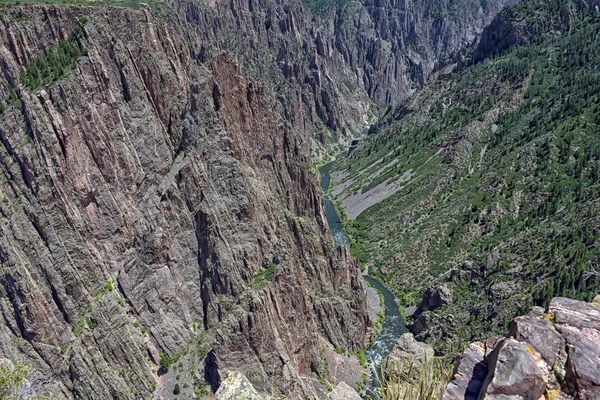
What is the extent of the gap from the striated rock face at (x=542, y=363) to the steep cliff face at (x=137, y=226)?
44.5m

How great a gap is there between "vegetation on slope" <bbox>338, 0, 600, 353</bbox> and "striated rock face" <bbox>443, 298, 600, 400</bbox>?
243 ft

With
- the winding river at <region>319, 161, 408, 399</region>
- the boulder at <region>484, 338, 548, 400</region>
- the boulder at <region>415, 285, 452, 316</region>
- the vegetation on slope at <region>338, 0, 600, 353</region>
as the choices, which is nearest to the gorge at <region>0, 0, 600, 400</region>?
the boulder at <region>415, 285, 452, 316</region>

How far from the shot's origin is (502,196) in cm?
12825

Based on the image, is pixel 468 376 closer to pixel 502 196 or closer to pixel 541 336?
pixel 541 336

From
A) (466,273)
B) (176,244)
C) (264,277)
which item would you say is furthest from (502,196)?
(176,244)

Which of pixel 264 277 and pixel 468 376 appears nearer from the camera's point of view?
pixel 468 376

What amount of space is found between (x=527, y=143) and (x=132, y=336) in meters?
129

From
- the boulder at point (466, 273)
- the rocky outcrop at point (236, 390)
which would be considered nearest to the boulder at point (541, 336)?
the rocky outcrop at point (236, 390)

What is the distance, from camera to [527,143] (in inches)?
5684

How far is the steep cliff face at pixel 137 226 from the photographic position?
2440 inches

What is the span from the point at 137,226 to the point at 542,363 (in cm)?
6798

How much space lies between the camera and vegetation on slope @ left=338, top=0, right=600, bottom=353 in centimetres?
9206

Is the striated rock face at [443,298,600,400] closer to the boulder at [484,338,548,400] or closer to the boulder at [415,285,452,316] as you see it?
the boulder at [484,338,548,400]

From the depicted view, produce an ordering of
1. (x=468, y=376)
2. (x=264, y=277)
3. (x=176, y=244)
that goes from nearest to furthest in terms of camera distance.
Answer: (x=468, y=376), (x=176, y=244), (x=264, y=277)
